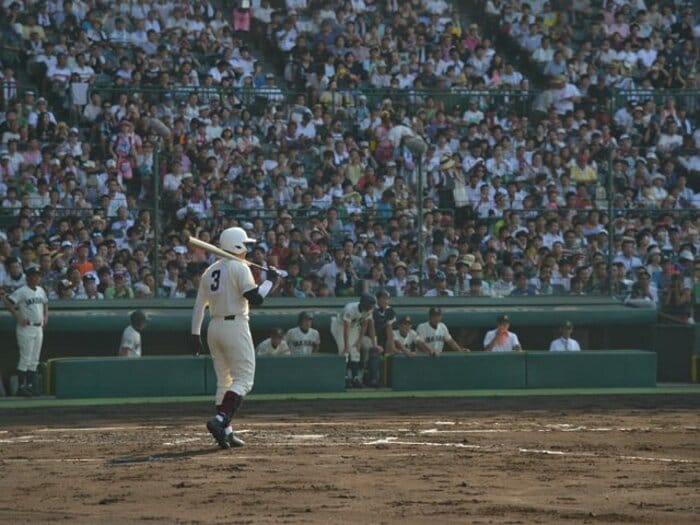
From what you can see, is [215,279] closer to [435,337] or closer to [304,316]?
[304,316]

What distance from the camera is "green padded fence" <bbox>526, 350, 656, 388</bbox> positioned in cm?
2002

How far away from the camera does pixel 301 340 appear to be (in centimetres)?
1972

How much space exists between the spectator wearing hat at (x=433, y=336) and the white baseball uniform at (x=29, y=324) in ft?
16.7

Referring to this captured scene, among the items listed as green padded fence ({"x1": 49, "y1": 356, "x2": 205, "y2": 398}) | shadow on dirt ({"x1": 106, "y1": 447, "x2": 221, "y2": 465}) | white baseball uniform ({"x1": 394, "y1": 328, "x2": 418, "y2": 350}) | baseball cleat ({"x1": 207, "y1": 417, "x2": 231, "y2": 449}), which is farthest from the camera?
white baseball uniform ({"x1": 394, "y1": 328, "x2": 418, "y2": 350})

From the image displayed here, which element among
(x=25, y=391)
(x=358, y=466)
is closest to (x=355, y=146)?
(x=25, y=391)

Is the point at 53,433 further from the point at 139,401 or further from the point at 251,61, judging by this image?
the point at 251,61

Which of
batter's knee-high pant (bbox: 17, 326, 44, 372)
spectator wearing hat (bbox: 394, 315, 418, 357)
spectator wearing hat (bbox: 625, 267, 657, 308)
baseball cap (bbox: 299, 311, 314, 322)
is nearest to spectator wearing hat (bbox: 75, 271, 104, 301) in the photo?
batter's knee-high pant (bbox: 17, 326, 44, 372)

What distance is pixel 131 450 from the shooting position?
41.6ft

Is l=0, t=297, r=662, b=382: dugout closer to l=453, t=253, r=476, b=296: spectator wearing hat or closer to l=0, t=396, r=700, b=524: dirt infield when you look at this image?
l=453, t=253, r=476, b=296: spectator wearing hat

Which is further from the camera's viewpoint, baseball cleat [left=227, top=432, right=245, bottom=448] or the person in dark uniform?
the person in dark uniform

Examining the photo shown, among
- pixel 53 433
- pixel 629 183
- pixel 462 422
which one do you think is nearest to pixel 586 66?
pixel 629 183

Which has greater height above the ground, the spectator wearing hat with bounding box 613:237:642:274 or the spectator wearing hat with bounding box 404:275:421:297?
the spectator wearing hat with bounding box 613:237:642:274

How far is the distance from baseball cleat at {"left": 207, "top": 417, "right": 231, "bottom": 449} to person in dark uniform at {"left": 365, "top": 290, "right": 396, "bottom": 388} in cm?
722

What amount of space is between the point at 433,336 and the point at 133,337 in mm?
4094
